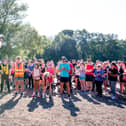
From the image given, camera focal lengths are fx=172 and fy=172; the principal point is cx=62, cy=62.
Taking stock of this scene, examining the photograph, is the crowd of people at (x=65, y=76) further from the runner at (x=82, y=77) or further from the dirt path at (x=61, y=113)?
the dirt path at (x=61, y=113)

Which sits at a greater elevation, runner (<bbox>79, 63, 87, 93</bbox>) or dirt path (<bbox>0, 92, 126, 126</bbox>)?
runner (<bbox>79, 63, 87, 93</bbox>)

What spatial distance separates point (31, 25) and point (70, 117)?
1214 inches

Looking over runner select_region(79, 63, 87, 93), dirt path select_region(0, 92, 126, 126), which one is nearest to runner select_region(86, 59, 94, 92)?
runner select_region(79, 63, 87, 93)

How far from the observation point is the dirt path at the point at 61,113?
212 inches

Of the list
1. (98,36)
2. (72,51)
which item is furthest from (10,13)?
(98,36)

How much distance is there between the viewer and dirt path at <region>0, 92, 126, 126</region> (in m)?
5.39

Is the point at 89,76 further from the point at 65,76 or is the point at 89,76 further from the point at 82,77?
the point at 65,76

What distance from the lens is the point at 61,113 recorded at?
20.9 ft

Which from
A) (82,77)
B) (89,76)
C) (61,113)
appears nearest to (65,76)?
(82,77)

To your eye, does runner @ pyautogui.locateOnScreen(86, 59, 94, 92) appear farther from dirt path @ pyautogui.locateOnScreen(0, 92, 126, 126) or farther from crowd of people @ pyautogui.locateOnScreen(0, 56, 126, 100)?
dirt path @ pyautogui.locateOnScreen(0, 92, 126, 126)

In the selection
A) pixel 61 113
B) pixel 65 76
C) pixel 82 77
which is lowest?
pixel 61 113

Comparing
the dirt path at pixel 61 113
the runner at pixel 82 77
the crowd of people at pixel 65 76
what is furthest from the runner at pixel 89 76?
the dirt path at pixel 61 113

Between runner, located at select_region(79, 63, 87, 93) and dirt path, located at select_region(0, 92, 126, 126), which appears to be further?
runner, located at select_region(79, 63, 87, 93)

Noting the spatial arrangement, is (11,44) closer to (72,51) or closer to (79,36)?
(72,51)
